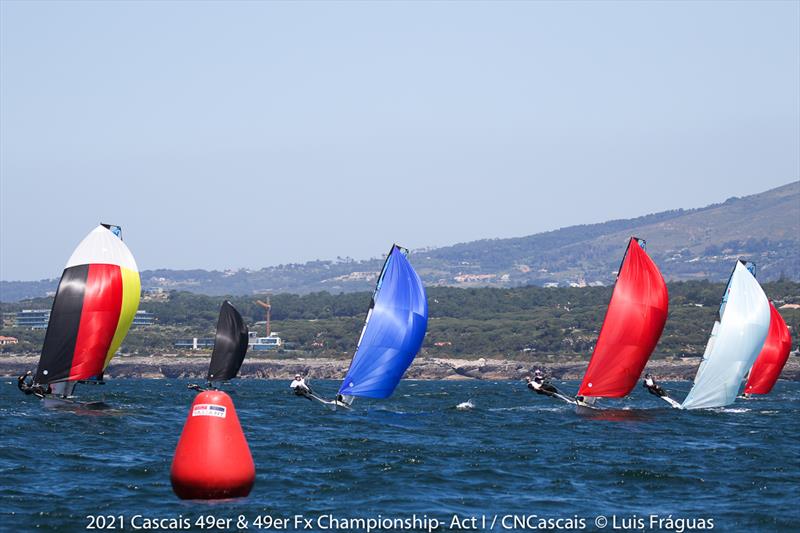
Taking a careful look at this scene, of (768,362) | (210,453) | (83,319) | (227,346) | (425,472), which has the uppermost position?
(83,319)

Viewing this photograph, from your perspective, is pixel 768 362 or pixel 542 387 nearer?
pixel 542 387

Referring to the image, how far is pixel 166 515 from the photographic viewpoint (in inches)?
1166

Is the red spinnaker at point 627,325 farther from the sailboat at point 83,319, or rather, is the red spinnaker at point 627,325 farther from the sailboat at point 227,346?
the sailboat at point 227,346

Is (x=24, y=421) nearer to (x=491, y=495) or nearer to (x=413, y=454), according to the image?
(x=413, y=454)

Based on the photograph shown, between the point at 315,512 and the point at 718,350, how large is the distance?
3938 cm

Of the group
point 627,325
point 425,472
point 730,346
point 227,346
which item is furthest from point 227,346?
point 425,472

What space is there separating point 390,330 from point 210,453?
34498 mm

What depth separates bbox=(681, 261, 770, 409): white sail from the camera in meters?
66.4

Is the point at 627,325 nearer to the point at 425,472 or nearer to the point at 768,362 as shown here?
the point at 425,472

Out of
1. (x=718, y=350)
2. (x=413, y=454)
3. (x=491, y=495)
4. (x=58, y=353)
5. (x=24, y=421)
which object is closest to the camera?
(x=491, y=495)

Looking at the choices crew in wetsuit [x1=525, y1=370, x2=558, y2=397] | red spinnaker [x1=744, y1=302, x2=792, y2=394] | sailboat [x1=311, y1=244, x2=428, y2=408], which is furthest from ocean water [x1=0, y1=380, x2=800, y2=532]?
red spinnaker [x1=744, y1=302, x2=792, y2=394]

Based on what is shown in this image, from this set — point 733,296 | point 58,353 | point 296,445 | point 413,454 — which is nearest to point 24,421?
point 58,353

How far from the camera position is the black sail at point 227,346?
90938 millimetres

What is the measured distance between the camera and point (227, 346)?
9200 centimetres
